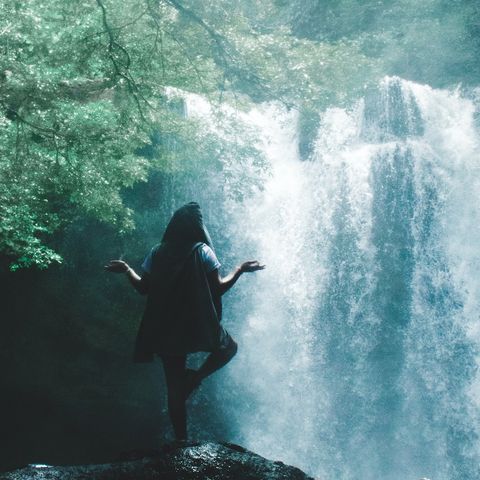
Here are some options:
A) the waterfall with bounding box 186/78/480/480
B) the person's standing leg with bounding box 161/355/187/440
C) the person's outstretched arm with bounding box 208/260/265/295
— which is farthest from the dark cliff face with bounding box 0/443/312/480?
the waterfall with bounding box 186/78/480/480

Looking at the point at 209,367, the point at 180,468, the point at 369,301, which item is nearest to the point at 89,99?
the point at 209,367

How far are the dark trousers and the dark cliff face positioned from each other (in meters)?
0.46

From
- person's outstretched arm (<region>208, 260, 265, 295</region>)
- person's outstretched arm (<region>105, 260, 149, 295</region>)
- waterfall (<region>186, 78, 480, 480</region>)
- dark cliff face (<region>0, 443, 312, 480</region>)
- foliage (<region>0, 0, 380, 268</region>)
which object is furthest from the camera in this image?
waterfall (<region>186, 78, 480, 480</region>)

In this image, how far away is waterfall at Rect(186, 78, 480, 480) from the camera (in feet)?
36.4

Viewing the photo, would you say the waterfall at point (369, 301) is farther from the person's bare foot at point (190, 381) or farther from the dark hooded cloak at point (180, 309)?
the dark hooded cloak at point (180, 309)

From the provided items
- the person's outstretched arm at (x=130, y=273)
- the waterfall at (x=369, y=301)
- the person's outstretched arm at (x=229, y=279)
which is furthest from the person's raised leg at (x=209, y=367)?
the waterfall at (x=369, y=301)

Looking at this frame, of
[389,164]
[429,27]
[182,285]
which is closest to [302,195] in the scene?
[389,164]

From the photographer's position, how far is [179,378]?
9.01ft

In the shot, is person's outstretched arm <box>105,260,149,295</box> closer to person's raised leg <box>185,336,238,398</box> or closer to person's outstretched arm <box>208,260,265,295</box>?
person's outstretched arm <box>208,260,265,295</box>

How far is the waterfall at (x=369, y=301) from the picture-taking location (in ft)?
36.4

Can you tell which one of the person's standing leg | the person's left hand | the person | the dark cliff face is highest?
the person's left hand

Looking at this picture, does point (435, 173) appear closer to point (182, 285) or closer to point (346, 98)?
point (346, 98)

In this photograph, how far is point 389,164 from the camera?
1325cm

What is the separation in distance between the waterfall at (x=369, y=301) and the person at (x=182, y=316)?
8816 millimetres
